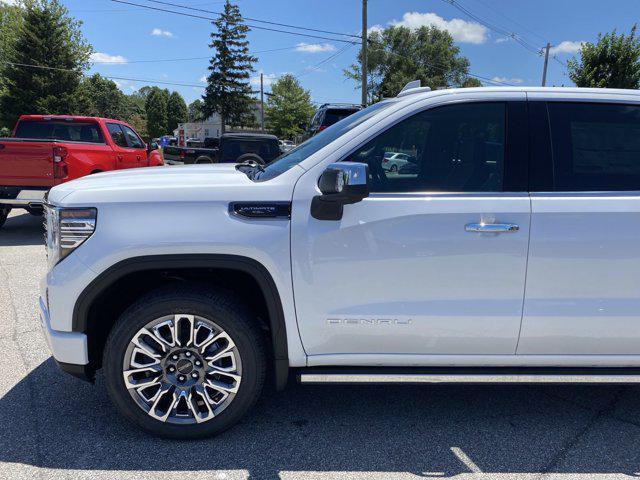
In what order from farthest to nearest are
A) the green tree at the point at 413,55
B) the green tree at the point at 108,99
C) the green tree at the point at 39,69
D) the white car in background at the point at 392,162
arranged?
the green tree at the point at 108,99 < the green tree at the point at 413,55 < the green tree at the point at 39,69 < the white car in background at the point at 392,162

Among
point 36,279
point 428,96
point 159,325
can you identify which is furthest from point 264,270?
point 36,279

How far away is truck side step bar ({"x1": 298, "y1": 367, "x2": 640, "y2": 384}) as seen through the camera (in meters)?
2.75

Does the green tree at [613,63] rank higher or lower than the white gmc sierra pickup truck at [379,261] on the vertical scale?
higher

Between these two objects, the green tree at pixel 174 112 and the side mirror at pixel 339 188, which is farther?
the green tree at pixel 174 112

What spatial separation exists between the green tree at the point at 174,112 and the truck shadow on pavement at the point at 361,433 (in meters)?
110

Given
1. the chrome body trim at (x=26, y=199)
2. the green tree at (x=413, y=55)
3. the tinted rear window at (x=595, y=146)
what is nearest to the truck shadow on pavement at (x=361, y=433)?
the tinted rear window at (x=595, y=146)

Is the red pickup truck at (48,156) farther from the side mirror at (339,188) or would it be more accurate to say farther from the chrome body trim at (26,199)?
the side mirror at (339,188)

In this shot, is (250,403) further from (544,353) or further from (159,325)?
(544,353)

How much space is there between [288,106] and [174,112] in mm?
54454

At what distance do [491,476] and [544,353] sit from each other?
72cm

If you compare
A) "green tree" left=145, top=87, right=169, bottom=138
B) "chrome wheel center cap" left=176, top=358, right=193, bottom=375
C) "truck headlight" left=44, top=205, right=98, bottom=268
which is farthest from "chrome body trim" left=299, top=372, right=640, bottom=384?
"green tree" left=145, top=87, right=169, bottom=138

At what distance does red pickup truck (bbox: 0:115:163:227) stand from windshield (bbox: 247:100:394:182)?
641 centimetres

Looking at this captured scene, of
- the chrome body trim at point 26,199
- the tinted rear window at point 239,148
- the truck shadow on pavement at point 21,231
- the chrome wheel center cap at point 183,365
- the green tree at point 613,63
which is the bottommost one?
the truck shadow on pavement at point 21,231

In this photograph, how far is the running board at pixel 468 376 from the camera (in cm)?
275
